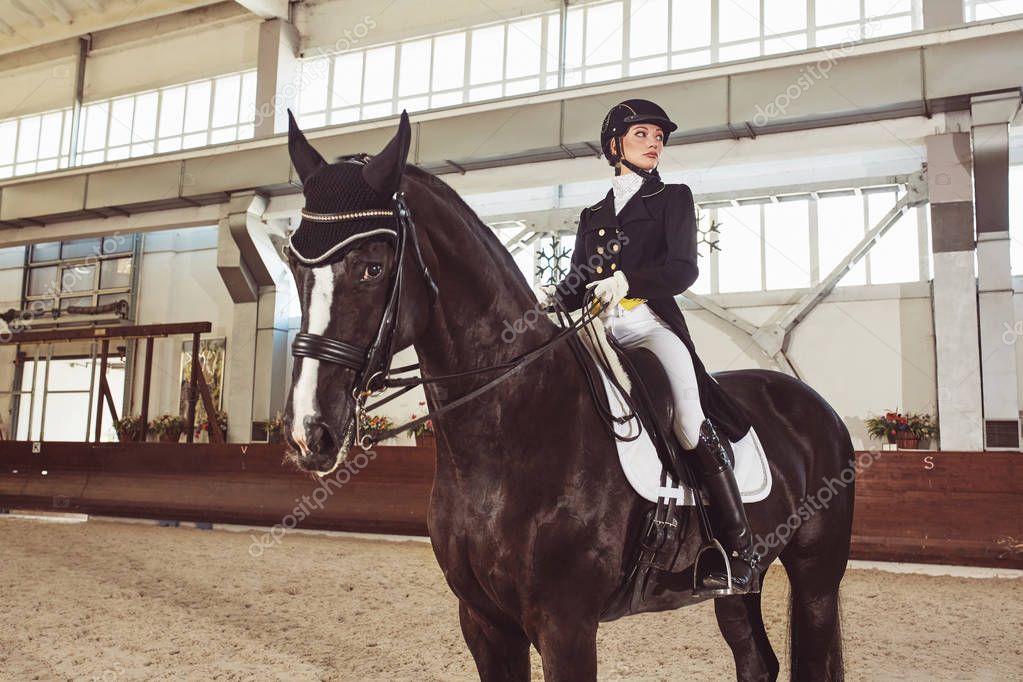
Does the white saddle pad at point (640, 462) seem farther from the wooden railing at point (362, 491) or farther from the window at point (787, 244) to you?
the window at point (787, 244)

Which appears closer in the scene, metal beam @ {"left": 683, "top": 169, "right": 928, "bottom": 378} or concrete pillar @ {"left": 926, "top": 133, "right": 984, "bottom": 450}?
concrete pillar @ {"left": 926, "top": 133, "right": 984, "bottom": 450}

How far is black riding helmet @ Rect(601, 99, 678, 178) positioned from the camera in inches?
103

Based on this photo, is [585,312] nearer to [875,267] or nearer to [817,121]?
[817,121]

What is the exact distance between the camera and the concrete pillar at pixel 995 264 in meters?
8.84

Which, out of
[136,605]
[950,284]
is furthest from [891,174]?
[136,605]

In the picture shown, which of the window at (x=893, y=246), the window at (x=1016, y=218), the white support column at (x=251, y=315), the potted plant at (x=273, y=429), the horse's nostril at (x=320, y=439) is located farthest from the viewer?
the white support column at (x=251, y=315)

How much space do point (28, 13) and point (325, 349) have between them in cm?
1773

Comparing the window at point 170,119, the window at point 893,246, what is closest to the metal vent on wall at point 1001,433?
the window at point 893,246

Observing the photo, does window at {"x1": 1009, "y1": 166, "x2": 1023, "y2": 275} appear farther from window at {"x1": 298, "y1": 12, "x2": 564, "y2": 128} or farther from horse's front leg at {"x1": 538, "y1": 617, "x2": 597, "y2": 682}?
horse's front leg at {"x1": 538, "y1": 617, "x2": 597, "y2": 682}

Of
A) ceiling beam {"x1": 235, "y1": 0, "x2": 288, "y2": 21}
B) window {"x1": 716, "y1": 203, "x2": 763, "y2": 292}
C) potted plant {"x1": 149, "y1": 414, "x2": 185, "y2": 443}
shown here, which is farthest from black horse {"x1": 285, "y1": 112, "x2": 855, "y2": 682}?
ceiling beam {"x1": 235, "y1": 0, "x2": 288, "y2": 21}

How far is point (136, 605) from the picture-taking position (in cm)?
546

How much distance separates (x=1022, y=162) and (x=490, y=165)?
7.32m

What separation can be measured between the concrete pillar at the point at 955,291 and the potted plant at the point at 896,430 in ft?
4.11

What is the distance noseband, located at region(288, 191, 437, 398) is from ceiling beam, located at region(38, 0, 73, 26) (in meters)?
16.7
